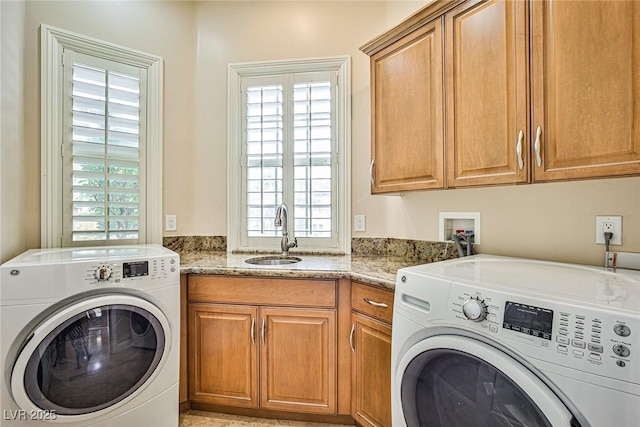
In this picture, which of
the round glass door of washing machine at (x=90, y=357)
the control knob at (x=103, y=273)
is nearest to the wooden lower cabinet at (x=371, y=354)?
the round glass door of washing machine at (x=90, y=357)

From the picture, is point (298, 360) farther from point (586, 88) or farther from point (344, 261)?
point (586, 88)

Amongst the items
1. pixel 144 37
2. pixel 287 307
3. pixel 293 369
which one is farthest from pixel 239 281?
pixel 144 37

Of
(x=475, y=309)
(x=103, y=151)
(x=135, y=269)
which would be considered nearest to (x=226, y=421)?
(x=135, y=269)

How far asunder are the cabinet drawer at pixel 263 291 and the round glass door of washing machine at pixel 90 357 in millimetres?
265

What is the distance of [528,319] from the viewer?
0.77m

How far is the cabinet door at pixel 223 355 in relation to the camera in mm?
1642

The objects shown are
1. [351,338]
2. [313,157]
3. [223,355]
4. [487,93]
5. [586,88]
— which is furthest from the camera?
[313,157]

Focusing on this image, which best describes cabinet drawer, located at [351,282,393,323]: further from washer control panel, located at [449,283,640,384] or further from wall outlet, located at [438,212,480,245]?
wall outlet, located at [438,212,480,245]

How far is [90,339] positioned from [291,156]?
156 centimetres

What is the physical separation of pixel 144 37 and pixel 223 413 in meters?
2.54

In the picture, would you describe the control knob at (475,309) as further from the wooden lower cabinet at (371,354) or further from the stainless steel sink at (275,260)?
the stainless steel sink at (275,260)

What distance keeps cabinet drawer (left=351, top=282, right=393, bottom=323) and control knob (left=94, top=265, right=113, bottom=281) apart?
1146 mm

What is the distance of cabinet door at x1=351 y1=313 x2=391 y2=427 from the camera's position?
138cm

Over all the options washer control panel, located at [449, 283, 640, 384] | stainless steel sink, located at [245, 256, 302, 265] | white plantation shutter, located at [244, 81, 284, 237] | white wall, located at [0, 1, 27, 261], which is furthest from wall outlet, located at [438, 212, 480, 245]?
white wall, located at [0, 1, 27, 261]
